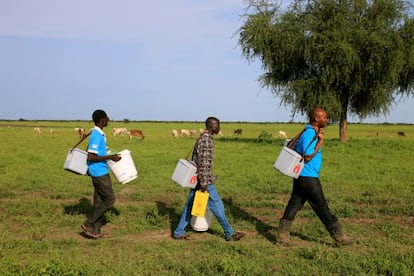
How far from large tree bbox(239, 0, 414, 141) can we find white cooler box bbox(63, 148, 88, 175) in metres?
18.2

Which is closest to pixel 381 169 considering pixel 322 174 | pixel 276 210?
pixel 322 174

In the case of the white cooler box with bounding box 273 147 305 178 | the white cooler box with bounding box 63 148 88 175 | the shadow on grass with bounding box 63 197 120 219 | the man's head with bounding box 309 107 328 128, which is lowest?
the shadow on grass with bounding box 63 197 120 219

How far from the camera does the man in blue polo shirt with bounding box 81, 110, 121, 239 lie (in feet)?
20.5

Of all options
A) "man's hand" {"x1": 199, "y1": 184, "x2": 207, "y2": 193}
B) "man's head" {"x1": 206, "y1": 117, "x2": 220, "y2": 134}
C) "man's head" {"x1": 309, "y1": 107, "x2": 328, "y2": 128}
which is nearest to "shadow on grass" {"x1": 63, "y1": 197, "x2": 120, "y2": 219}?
"man's hand" {"x1": 199, "y1": 184, "x2": 207, "y2": 193}

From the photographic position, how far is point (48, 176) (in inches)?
494

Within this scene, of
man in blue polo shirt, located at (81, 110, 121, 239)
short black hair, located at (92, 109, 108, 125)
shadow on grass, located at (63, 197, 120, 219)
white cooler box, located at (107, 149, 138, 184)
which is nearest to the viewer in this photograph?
man in blue polo shirt, located at (81, 110, 121, 239)

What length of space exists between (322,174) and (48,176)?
289 inches

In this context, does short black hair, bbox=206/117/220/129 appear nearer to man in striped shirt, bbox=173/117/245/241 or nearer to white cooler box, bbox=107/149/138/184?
man in striped shirt, bbox=173/117/245/241

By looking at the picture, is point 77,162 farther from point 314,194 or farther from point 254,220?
point 314,194

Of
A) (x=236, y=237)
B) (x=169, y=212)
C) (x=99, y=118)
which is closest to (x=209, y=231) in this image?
(x=236, y=237)

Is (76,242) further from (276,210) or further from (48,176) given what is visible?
(48,176)

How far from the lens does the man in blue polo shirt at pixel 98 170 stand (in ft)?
20.5

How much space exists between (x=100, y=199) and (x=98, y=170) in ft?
1.45

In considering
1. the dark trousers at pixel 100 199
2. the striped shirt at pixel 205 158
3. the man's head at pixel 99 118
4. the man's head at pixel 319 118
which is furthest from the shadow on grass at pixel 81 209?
the man's head at pixel 319 118
